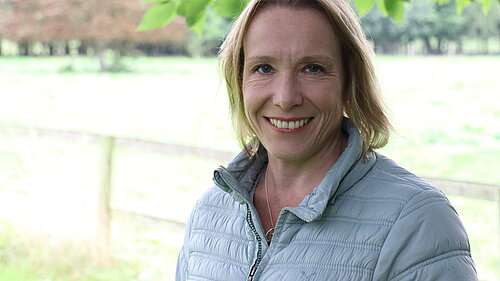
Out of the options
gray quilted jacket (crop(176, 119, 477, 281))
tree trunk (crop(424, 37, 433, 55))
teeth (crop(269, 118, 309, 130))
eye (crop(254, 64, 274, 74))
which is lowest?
tree trunk (crop(424, 37, 433, 55))

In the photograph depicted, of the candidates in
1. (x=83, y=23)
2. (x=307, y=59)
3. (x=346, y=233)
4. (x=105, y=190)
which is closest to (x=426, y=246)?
(x=346, y=233)

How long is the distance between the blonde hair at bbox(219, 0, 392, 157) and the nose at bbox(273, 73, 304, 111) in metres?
0.14

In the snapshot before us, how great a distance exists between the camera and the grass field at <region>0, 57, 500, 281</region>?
625cm

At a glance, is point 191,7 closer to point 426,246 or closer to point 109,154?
point 426,246

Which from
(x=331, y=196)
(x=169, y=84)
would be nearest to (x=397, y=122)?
(x=331, y=196)

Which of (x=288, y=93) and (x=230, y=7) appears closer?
(x=288, y=93)

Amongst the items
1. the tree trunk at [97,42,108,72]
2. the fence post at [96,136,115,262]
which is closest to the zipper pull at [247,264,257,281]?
the fence post at [96,136,115,262]

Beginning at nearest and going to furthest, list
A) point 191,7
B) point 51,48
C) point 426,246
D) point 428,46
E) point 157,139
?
point 426,246 → point 191,7 → point 157,139 → point 428,46 → point 51,48

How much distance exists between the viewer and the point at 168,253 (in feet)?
21.9

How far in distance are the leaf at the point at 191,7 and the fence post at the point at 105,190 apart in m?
3.89

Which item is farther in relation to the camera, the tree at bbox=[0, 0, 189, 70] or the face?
the tree at bbox=[0, 0, 189, 70]

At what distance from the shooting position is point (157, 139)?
14.6 m

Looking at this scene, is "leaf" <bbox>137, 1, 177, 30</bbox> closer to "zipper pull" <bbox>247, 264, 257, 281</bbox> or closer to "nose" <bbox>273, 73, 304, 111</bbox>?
"nose" <bbox>273, 73, 304, 111</bbox>

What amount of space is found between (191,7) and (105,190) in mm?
4060
